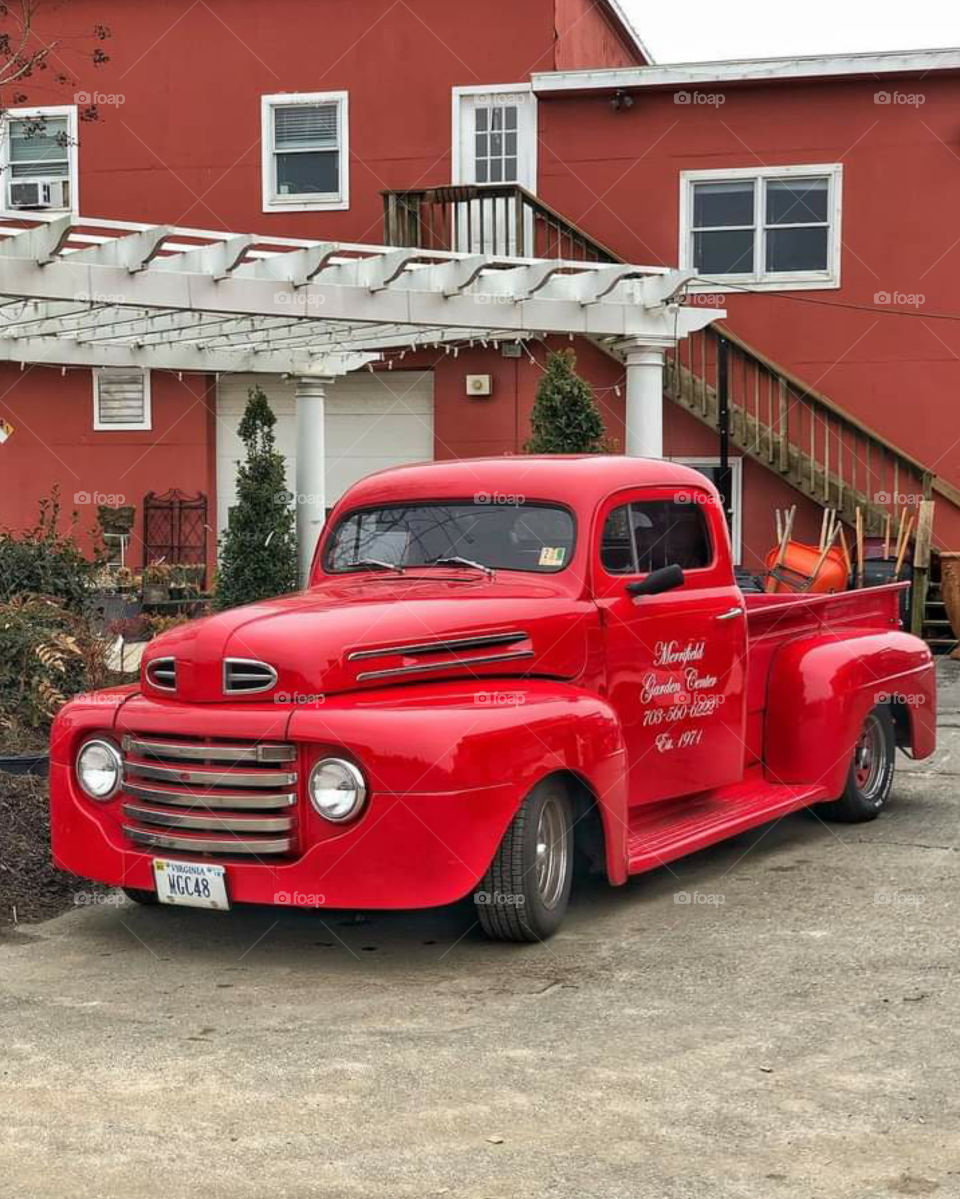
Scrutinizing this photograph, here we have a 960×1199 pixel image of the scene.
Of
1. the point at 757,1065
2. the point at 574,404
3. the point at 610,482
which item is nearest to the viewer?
the point at 757,1065

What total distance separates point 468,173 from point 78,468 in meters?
6.30

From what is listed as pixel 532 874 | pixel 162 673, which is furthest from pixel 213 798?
pixel 532 874

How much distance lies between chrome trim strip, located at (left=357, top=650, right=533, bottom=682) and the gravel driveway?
3.46 ft

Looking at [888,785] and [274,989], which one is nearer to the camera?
[274,989]

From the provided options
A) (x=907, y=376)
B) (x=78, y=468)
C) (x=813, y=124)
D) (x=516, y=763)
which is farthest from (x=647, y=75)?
(x=516, y=763)

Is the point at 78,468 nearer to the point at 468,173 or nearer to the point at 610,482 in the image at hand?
the point at 468,173

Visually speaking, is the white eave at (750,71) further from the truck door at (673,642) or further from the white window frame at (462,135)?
the truck door at (673,642)

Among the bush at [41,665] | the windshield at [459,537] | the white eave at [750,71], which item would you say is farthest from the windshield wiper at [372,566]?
the white eave at [750,71]

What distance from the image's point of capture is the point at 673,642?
730cm

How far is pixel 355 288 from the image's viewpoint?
1334cm

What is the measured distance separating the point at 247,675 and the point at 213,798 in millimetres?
471

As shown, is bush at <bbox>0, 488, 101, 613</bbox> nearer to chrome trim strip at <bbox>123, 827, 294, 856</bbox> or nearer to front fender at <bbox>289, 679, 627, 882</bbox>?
chrome trim strip at <bbox>123, 827, 294, 856</bbox>

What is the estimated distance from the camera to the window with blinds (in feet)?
69.6

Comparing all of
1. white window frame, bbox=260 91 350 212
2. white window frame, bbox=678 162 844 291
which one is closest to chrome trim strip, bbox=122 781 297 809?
white window frame, bbox=678 162 844 291
